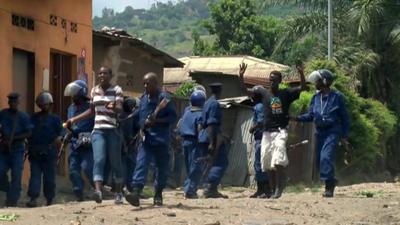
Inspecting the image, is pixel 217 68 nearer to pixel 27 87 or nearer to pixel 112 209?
pixel 27 87

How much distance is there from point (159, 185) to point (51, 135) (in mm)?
2404

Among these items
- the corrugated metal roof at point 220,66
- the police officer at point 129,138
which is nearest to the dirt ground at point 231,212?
the police officer at point 129,138

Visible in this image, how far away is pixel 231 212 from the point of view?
1025cm

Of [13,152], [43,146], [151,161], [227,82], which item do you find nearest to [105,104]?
[151,161]

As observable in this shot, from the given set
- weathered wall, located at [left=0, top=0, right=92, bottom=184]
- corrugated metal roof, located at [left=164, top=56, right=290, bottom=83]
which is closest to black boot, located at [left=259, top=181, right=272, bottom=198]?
weathered wall, located at [left=0, top=0, right=92, bottom=184]

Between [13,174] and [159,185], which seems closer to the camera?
[159,185]

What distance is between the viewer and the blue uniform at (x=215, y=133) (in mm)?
12562

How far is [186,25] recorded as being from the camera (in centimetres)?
12650

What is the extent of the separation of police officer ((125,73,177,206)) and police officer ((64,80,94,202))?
1425mm

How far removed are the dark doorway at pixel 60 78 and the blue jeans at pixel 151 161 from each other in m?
6.46

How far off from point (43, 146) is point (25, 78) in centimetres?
357

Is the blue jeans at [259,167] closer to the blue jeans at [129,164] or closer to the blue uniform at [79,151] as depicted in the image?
the blue jeans at [129,164]

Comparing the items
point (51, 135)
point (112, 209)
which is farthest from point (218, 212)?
point (51, 135)

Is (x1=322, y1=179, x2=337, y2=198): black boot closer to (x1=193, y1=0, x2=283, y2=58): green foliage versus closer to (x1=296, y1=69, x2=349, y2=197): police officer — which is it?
(x1=296, y1=69, x2=349, y2=197): police officer
